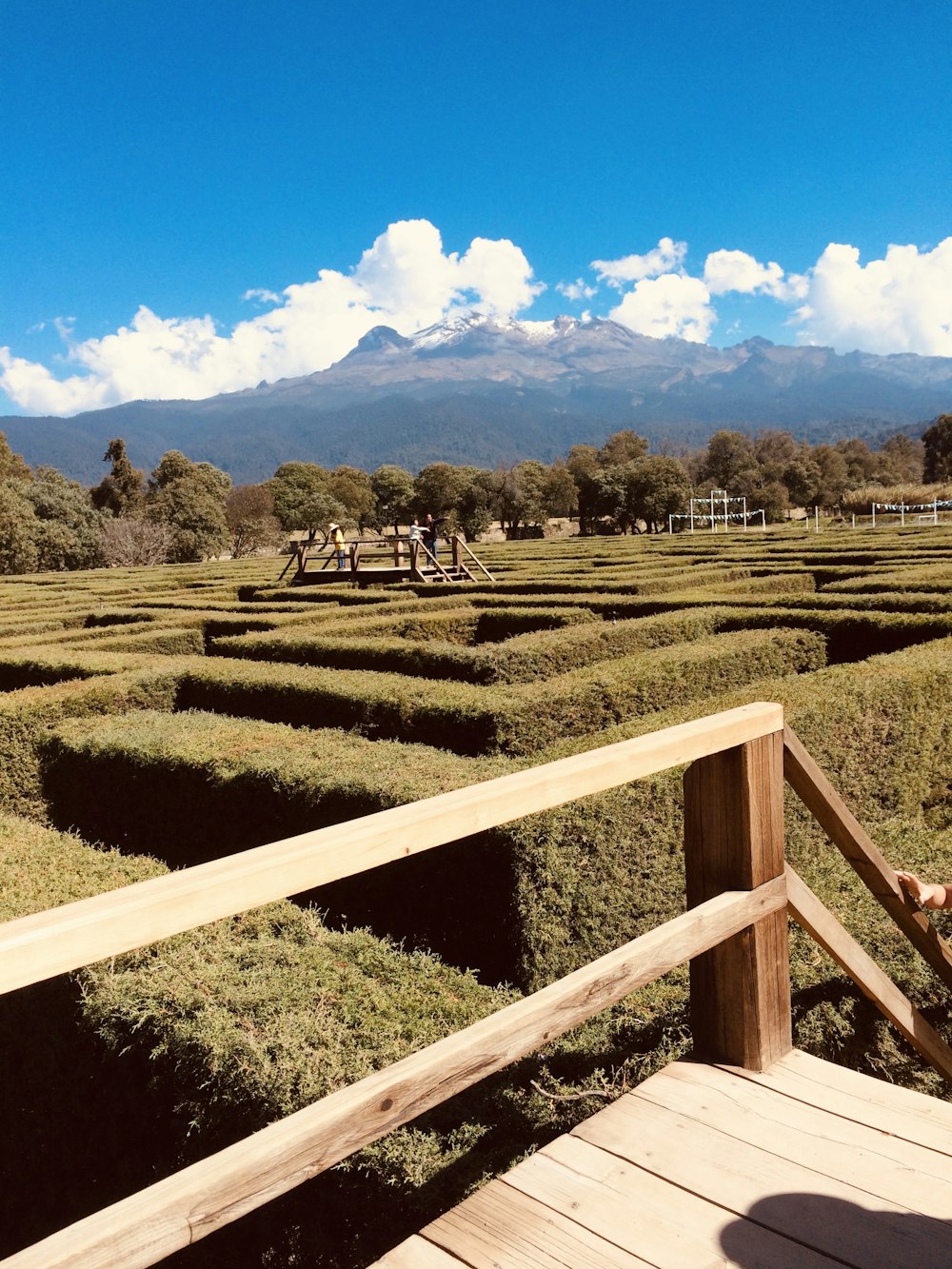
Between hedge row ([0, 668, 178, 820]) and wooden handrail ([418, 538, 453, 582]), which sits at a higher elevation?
wooden handrail ([418, 538, 453, 582])

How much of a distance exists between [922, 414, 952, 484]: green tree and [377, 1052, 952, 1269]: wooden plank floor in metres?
82.4

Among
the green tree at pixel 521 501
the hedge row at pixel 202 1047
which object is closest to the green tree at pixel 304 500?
the green tree at pixel 521 501

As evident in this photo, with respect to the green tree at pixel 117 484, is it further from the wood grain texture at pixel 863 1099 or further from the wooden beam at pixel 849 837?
the wood grain texture at pixel 863 1099

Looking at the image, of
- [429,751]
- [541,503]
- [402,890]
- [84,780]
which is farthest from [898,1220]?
[541,503]

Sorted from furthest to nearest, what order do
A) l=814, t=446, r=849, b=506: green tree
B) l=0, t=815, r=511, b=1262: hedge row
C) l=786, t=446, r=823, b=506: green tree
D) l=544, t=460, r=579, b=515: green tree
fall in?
1. l=814, t=446, r=849, b=506: green tree
2. l=786, t=446, r=823, b=506: green tree
3. l=544, t=460, r=579, b=515: green tree
4. l=0, t=815, r=511, b=1262: hedge row

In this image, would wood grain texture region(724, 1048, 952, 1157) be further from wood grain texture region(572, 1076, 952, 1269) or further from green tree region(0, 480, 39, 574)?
green tree region(0, 480, 39, 574)

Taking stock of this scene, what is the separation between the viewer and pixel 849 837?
9.57 feet

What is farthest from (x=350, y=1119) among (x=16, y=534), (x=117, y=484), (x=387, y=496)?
(x=387, y=496)

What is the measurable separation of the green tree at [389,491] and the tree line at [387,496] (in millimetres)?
152

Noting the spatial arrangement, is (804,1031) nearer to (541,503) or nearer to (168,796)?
(168,796)

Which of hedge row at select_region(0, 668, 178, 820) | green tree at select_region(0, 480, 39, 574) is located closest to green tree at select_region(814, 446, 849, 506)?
green tree at select_region(0, 480, 39, 574)

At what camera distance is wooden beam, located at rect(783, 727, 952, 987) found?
2838mm

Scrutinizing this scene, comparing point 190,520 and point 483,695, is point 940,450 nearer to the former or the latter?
point 190,520

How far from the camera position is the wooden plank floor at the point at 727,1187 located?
6.81 ft
